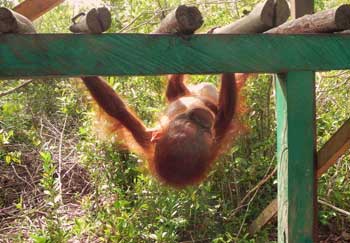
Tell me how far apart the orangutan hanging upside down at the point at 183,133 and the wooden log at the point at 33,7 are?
44cm

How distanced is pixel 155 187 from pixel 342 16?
2.45m

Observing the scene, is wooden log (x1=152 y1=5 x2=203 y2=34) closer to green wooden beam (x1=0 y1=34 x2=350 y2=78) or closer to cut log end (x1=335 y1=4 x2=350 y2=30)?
green wooden beam (x1=0 y1=34 x2=350 y2=78)

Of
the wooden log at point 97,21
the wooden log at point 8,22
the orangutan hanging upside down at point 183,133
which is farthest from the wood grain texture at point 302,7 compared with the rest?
the wooden log at point 8,22

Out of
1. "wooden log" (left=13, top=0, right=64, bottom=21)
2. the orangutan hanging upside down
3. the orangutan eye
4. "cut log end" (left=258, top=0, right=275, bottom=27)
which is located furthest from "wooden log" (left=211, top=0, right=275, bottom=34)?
the orangutan eye

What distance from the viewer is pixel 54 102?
5.35 metres

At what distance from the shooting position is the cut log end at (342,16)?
1.42m

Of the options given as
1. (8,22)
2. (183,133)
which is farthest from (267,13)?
(183,133)

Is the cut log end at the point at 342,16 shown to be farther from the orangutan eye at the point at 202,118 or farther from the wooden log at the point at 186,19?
the orangutan eye at the point at 202,118

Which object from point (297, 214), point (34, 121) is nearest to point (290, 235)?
point (297, 214)

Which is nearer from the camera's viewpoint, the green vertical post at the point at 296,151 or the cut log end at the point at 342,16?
the cut log end at the point at 342,16

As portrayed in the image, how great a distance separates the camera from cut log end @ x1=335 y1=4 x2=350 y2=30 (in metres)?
1.42

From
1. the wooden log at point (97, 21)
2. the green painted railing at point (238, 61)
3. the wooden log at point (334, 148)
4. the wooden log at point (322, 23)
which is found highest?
the wooden log at point (97, 21)

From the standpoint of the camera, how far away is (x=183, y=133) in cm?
280

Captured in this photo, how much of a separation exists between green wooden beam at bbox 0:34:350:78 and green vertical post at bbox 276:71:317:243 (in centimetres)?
9
